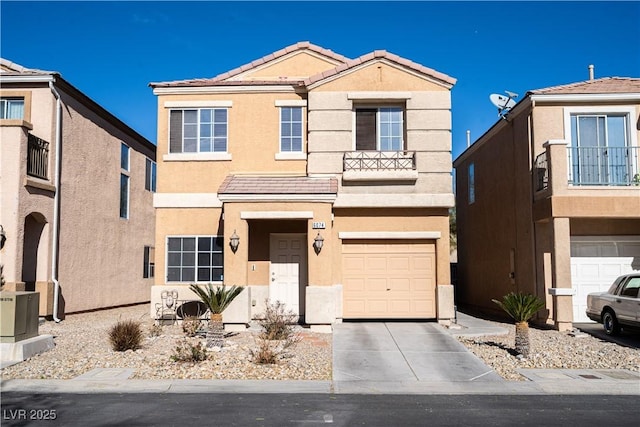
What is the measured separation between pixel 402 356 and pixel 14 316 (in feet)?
24.8

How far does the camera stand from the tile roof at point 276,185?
48.4 ft

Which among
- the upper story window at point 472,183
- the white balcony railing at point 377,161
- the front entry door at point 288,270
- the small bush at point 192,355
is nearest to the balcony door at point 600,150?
the white balcony railing at point 377,161

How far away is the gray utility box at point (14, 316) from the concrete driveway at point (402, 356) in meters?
6.16

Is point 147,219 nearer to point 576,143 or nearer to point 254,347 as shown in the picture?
point 254,347

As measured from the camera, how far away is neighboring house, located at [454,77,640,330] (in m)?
14.8

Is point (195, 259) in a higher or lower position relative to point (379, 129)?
lower

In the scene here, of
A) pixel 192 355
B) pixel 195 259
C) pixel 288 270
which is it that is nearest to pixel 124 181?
pixel 195 259

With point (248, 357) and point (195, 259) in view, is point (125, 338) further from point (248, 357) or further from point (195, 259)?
point (195, 259)

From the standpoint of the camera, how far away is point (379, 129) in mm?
16250

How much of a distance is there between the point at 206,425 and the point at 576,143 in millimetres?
13236

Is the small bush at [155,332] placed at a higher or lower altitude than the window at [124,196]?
lower

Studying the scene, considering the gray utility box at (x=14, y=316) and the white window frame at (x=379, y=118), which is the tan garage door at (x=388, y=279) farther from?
the gray utility box at (x=14, y=316)

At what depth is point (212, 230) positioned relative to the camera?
16.2 meters

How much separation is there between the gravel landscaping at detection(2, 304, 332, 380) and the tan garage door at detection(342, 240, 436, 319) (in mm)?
2240
